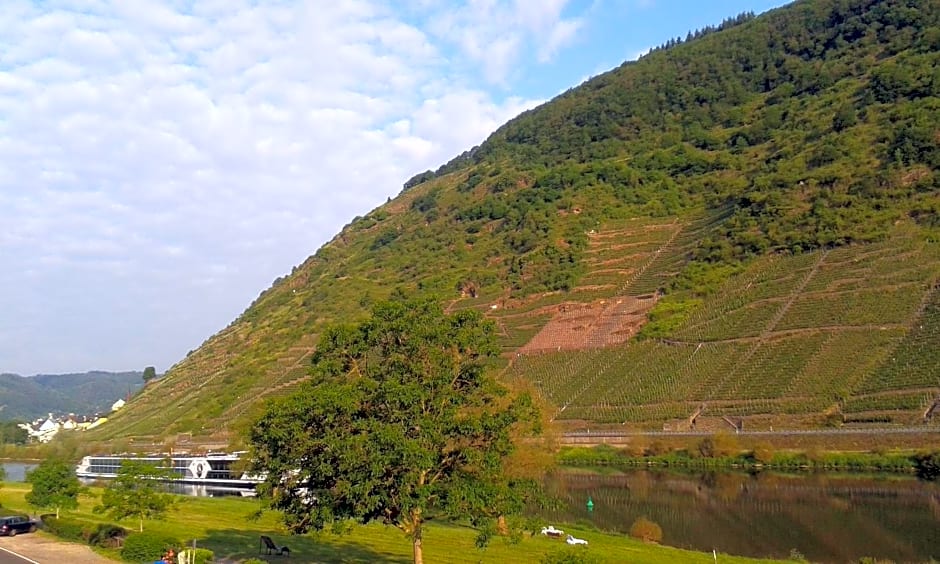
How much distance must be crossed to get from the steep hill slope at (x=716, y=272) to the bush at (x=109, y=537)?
56.5 metres

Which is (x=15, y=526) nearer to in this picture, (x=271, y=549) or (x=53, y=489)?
(x=53, y=489)

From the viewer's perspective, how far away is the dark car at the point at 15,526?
1438 inches

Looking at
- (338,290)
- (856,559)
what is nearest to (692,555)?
(856,559)

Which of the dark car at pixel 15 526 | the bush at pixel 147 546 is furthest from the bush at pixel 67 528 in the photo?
the bush at pixel 147 546

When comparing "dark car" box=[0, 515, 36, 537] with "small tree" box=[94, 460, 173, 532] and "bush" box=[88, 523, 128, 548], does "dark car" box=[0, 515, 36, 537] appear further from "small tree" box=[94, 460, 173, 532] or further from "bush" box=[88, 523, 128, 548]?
"bush" box=[88, 523, 128, 548]

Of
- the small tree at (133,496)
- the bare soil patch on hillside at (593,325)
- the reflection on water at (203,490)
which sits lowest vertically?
the reflection on water at (203,490)

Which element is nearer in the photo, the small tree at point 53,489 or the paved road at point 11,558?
the paved road at point 11,558

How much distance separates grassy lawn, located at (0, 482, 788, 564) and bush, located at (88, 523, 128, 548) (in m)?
1.30

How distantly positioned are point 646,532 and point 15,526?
29516 millimetres

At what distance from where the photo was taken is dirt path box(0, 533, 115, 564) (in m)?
29.3

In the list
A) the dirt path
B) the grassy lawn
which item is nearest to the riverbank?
the grassy lawn

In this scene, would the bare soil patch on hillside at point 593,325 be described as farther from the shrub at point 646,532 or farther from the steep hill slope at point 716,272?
the shrub at point 646,532

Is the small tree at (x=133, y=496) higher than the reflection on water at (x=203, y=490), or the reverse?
the small tree at (x=133, y=496)

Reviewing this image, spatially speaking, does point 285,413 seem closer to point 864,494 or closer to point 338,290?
point 864,494
